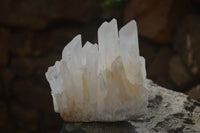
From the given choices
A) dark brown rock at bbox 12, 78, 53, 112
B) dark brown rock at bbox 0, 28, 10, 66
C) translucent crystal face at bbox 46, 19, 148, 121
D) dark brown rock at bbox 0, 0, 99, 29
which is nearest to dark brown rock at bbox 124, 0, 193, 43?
dark brown rock at bbox 0, 0, 99, 29

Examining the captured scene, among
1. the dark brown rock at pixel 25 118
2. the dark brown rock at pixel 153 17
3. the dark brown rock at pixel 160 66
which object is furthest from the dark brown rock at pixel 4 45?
the dark brown rock at pixel 160 66

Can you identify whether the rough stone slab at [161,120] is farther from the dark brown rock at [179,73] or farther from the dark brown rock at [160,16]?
the dark brown rock at [160,16]

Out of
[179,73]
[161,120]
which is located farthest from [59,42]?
[161,120]

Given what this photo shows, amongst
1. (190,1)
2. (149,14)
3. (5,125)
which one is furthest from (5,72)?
(190,1)

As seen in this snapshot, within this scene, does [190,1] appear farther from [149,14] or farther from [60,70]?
[60,70]

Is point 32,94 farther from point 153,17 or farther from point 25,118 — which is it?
point 153,17

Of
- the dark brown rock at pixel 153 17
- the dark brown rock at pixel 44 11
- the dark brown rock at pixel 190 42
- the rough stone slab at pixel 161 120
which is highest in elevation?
the dark brown rock at pixel 44 11
